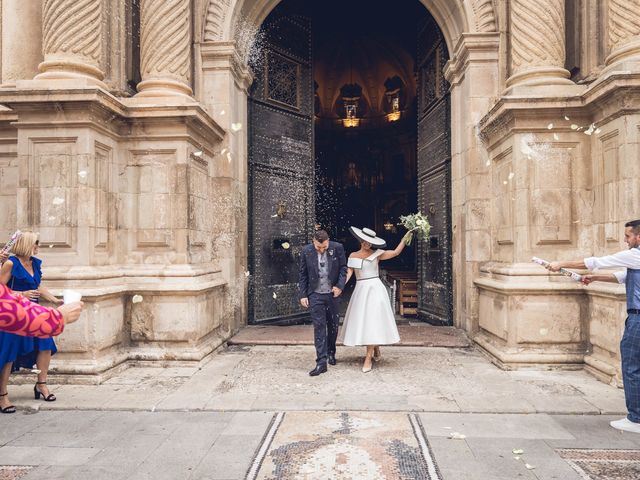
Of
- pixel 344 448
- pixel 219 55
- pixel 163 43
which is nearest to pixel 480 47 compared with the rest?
pixel 219 55

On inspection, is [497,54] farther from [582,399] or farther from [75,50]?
[75,50]

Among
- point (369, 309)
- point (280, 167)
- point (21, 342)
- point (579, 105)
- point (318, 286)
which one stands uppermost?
point (579, 105)

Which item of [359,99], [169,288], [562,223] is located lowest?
[169,288]

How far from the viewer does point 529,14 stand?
7.26m

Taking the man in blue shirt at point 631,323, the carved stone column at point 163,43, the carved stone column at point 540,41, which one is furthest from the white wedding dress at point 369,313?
the carved stone column at point 163,43

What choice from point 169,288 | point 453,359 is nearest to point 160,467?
point 169,288

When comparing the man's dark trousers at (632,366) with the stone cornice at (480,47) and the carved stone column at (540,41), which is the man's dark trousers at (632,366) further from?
the stone cornice at (480,47)

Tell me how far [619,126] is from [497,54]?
2928mm

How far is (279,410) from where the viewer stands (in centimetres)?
499

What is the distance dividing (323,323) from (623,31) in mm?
5596

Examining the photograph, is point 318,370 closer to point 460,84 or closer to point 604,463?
point 604,463

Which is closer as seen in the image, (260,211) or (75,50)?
(75,50)

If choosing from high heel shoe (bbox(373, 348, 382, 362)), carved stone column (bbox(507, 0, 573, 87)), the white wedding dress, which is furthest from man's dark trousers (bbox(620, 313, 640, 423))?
carved stone column (bbox(507, 0, 573, 87))

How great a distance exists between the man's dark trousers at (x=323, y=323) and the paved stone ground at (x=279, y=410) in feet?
0.98
